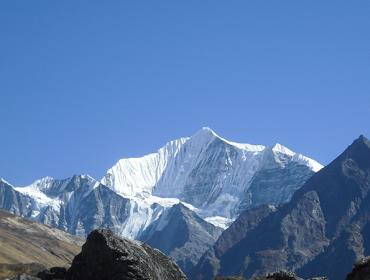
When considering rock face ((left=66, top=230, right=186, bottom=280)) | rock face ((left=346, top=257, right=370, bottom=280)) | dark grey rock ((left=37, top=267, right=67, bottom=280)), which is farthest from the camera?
dark grey rock ((left=37, top=267, right=67, bottom=280))

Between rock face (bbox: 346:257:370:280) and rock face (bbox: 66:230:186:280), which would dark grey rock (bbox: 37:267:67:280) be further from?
rock face (bbox: 346:257:370:280)

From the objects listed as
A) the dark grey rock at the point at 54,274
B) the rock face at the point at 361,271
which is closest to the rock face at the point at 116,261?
the dark grey rock at the point at 54,274

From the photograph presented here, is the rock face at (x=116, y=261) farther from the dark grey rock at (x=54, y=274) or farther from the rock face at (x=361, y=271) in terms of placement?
the rock face at (x=361, y=271)

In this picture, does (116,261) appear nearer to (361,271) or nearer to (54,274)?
(54,274)

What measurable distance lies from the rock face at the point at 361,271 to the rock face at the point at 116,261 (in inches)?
386

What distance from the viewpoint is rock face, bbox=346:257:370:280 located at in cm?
2823

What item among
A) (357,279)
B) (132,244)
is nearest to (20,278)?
(132,244)

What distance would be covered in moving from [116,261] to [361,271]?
11494 millimetres

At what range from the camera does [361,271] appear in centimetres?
2848

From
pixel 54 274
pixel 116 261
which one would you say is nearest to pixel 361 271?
pixel 116 261

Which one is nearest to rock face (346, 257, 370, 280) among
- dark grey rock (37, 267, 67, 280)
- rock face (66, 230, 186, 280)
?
rock face (66, 230, 186, 280)

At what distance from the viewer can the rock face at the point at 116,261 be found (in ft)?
116

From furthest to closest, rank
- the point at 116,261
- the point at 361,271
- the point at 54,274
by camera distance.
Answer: the point at 54,274 < the point at 116,261 < the point at 361,271

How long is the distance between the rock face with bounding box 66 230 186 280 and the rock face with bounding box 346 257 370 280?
980 cm
